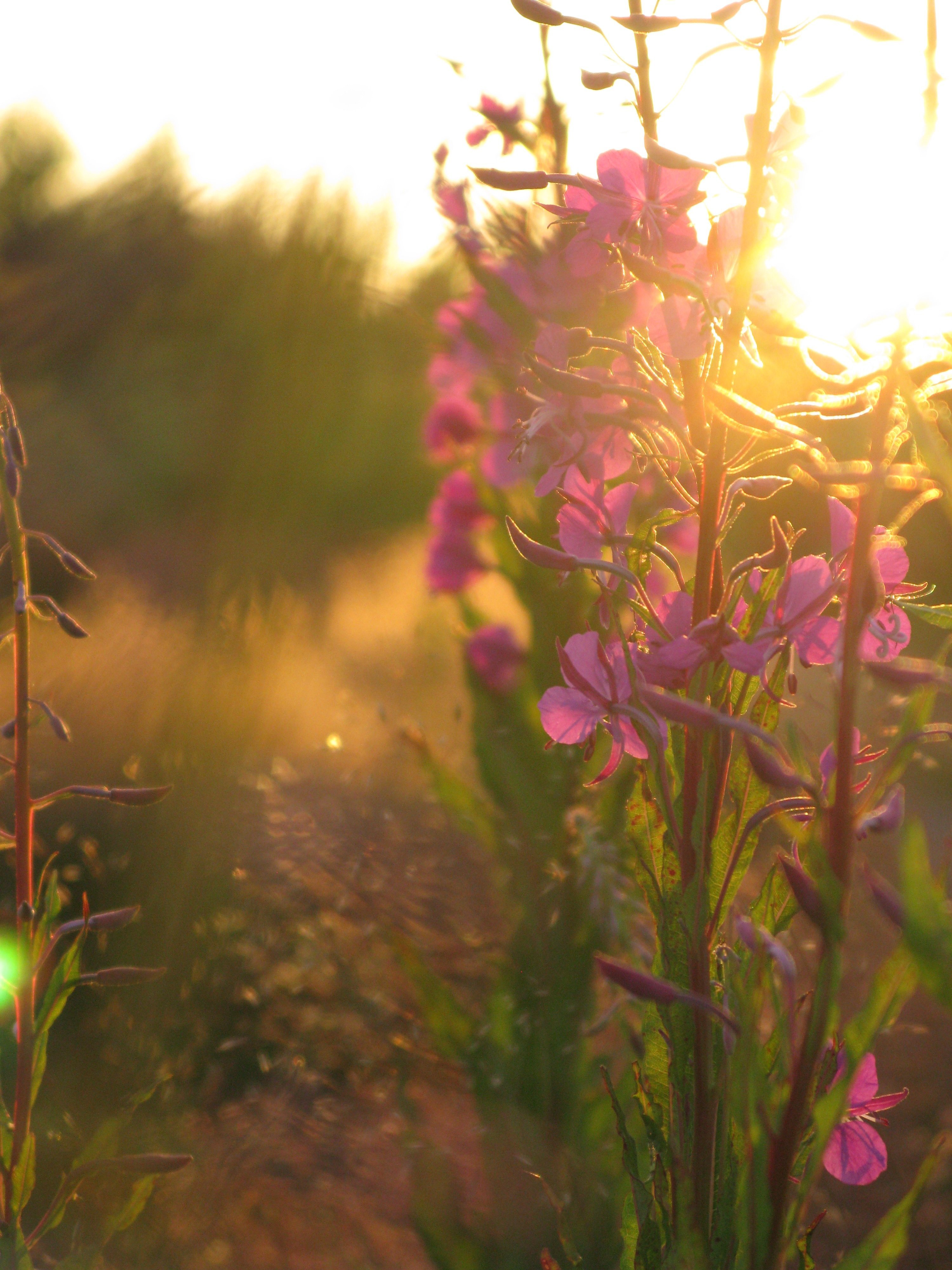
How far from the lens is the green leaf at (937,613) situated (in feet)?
1.42

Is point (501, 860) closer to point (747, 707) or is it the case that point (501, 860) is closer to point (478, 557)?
point (478, 557)

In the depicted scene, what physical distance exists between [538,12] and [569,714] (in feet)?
1.19

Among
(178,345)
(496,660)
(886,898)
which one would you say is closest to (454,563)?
(496,660)

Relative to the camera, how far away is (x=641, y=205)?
1.56 ft

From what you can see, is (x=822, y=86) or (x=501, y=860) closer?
(x=822, y=86)

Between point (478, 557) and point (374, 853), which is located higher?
point (478, 557)

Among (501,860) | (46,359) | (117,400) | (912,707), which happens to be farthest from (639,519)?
(117,400)

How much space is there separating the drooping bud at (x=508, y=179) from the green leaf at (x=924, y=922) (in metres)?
0.39

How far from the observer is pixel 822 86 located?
16.9 inches

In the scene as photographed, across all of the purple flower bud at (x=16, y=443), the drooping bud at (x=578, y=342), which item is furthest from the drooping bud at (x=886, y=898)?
the purple flower bud at (x=16, y=443)

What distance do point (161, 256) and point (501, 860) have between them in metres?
4.49

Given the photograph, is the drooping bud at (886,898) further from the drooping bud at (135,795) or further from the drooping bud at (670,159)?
the drooping bud at (135,795)

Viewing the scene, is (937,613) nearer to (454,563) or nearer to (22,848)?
(22,848)

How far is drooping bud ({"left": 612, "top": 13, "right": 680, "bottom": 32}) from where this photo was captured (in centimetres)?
43
